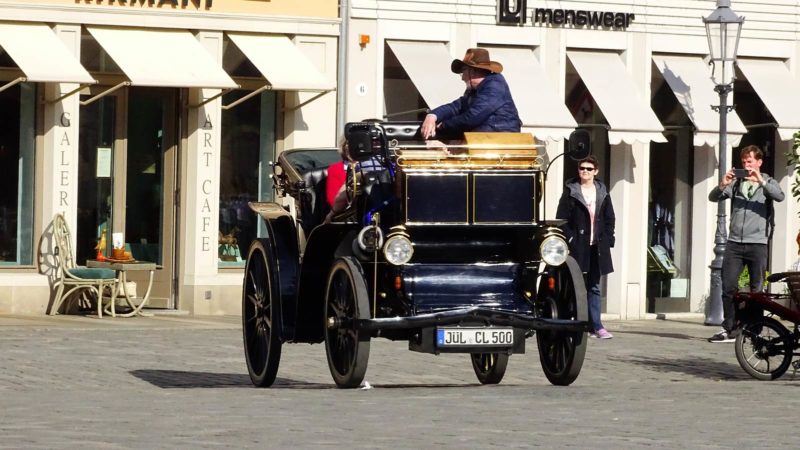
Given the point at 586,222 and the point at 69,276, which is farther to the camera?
the point at 69,276

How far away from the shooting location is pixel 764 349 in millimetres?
16344

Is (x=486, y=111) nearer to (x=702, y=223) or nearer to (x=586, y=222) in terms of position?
(x=586, y=222)

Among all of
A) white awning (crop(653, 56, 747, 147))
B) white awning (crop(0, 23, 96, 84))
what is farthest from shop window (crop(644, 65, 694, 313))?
white awning (crop(0, 23, 96, 84))

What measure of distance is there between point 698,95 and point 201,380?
13323 mm

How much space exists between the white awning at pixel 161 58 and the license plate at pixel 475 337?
10500mm

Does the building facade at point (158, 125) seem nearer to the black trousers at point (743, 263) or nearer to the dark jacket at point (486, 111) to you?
the black trousers at point (743, 263)

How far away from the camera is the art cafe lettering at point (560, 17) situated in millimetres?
26156

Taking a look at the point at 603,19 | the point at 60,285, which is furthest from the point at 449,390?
the point at 603,19

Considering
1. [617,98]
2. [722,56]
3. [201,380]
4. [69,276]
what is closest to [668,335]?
[722,56]

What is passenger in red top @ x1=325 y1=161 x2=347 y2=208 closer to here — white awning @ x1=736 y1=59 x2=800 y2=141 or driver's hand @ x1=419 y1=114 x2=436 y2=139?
driver's hand @ x1=419 y1=114 x2=436 y2=139

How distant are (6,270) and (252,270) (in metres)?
9.20

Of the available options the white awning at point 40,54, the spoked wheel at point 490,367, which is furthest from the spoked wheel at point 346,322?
the white awning at point 40,54

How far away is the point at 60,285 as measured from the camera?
22797mm

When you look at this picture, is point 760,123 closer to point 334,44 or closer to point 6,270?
point 334,44
